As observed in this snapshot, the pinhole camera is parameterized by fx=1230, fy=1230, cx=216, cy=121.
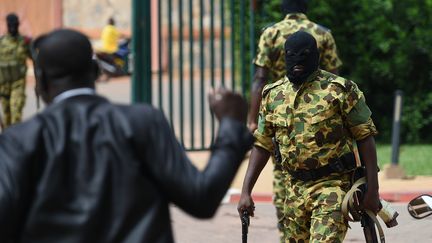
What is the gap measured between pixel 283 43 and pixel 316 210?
2.55 meters

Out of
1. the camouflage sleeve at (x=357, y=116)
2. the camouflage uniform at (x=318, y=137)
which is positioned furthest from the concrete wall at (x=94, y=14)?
the camouflage sleeve at (x=357, y=116)

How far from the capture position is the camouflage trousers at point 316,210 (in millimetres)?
5953

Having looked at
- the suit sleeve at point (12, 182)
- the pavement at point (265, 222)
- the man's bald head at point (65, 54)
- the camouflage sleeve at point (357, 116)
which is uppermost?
the man's bald head at point (65, 54)

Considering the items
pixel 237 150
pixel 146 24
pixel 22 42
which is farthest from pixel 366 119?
pixel 22 42

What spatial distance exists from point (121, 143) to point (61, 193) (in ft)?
0.71

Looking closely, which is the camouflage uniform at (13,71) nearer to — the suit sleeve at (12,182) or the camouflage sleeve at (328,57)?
the camouflage sleeve at (328,57)

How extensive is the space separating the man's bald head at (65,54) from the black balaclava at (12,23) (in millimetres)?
11768

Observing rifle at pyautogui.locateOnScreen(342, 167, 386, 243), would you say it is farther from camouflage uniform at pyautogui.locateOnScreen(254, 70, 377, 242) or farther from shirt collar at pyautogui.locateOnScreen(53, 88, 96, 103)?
shirt collar at pyautogui.locateOnScreen(53, 88, 96, 103)

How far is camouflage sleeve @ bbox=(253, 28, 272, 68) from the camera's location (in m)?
8.45

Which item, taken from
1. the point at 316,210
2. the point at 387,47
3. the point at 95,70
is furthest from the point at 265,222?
the point at 95,70

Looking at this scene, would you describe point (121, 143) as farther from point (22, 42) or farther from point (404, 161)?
point (22, 42)

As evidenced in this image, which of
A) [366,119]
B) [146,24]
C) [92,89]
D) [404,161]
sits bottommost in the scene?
[404,161]

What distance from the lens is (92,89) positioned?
3.57 m

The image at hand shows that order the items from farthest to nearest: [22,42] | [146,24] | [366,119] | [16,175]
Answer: [22,42]
[146,24]
[366,119]
[16,175]
